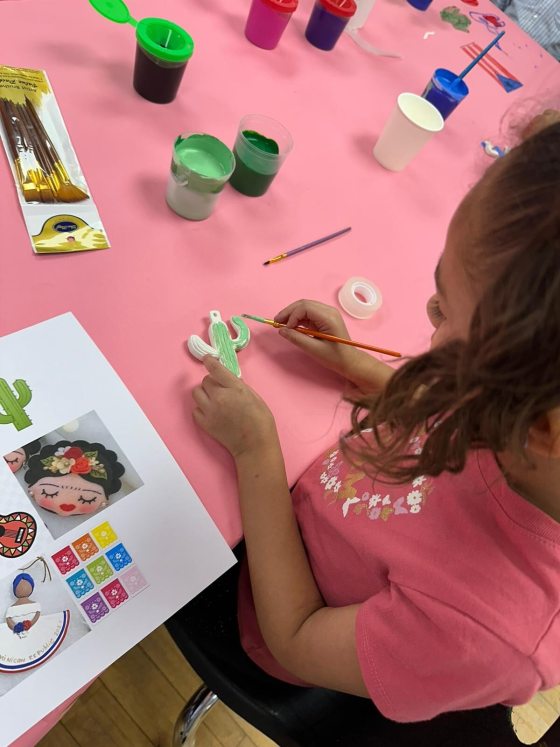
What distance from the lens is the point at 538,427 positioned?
1.29ft

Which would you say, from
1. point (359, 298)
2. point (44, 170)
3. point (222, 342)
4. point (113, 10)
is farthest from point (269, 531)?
point (113, 10)

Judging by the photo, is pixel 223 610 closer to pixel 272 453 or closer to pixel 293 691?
pixel 293 691

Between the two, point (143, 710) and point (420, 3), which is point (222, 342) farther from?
point (420, 3)

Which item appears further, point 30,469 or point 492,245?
point 30,469

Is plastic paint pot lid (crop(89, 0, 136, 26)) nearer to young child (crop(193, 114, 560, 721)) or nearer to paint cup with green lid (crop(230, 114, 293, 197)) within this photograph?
paint cup with green lid (crop(230, 114, 293, 197))

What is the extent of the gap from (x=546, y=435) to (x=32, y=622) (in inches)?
16.8

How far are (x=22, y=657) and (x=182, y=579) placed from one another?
141 mm

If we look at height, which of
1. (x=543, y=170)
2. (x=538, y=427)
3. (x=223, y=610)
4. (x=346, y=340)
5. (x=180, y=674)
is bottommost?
(x=180, y=674)

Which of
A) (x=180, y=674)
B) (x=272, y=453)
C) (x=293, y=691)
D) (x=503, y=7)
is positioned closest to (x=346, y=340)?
(x=272, y=453)

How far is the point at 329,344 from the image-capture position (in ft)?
2.27

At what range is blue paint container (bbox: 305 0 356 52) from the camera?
0.99 m

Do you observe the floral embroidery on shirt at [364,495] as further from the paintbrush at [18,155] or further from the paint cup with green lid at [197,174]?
the paintbrush at [18,155]

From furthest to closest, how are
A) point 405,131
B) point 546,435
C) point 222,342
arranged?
point 405,131 → point 222,342 → point 546,435

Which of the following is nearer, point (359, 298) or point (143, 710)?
point (359, 298)
